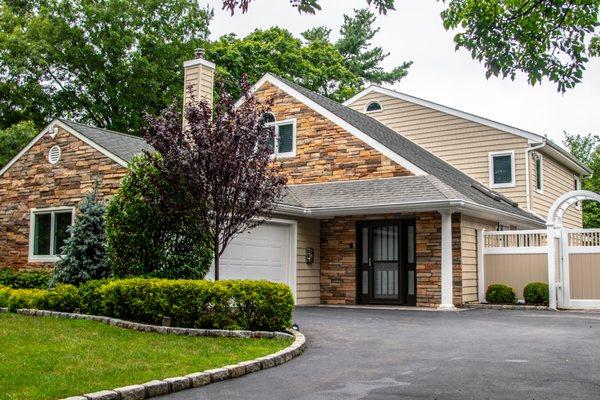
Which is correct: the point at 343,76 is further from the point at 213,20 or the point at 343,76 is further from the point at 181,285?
the point at 181,285

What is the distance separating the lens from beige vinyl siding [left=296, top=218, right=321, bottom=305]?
1666cm

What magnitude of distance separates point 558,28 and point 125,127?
87.6 ft

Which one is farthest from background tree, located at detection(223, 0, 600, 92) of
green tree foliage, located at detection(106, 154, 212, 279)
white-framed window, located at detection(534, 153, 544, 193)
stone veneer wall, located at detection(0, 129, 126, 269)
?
white-framed window, located at detection(534, 153, 544, 193)

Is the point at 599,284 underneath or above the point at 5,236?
underneath

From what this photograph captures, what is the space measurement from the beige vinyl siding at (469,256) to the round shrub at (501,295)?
45 centimetres

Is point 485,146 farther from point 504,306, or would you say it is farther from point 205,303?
point 205,303

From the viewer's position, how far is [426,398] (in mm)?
5742

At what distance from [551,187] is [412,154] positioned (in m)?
6.29

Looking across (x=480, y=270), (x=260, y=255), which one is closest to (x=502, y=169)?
(x=480, y=270)

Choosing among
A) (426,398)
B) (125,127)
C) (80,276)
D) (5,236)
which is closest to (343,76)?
(125,127)

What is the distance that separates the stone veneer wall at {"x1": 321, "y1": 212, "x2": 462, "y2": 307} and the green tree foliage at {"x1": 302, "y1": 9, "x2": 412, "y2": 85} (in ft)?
85.5

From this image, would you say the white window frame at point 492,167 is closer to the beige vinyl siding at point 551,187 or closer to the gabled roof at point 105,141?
the beige vinyl siding at point 551,187

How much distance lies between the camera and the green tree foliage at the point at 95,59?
30031 millimetres

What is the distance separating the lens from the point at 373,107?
77.6 feet
